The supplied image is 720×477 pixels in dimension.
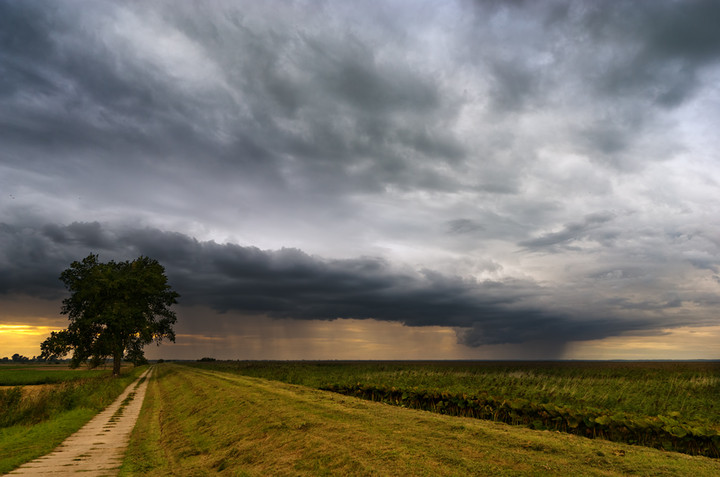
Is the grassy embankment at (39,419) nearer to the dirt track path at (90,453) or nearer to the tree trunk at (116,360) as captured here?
the dirt track path at (90,453)

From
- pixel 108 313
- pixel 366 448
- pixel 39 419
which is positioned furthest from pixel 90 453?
pixel 108 313

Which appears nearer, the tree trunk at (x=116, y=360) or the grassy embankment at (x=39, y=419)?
the grassy embankment at (x=39, y=419)

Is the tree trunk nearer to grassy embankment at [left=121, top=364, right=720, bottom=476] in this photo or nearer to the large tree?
the large tree

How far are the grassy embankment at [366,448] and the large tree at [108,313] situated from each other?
4999 cm

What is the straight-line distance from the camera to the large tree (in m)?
65.6

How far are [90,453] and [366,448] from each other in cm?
1245

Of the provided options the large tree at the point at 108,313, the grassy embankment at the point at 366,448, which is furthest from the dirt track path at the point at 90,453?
the large tree at the point at 108,313

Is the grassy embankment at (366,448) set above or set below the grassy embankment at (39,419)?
above

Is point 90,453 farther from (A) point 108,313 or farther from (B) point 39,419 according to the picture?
(A) point 108,313

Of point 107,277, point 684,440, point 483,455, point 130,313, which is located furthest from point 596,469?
point 107,277

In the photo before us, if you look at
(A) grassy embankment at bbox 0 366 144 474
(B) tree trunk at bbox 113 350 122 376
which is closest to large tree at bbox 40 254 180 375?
(B) tree trunk at bbox 113 350 122 376

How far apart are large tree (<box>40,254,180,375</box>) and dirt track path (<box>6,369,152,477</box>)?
143ft

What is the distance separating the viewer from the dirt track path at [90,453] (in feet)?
49.7

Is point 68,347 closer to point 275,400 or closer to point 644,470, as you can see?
point 275,400
